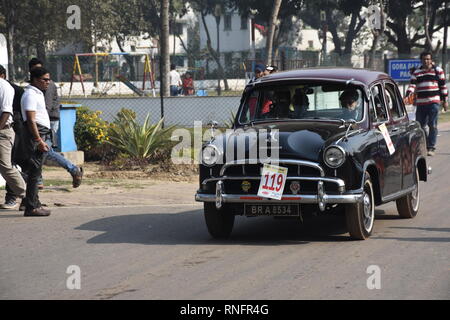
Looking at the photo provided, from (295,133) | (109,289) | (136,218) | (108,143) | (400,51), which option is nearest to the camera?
(109,289)

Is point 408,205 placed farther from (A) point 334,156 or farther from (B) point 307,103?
(A) point 334,156

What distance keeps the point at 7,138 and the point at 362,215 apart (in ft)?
16.3

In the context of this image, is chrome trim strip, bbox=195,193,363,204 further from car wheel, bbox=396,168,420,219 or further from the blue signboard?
the blue signboard

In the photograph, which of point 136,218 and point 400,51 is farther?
point 400,51

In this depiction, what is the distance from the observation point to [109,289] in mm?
7301

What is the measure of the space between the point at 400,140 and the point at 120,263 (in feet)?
13.1

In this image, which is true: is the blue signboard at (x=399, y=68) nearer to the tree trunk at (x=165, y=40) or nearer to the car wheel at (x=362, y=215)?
the tree trunk at (x=165, y=40)

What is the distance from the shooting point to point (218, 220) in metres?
9.73

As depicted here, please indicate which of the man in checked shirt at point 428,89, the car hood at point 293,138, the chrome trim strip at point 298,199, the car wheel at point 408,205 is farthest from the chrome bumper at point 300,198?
the man in checked shirt at point 428,89

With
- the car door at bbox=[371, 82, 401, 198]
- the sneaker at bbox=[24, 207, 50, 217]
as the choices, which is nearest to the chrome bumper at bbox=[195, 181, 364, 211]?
the car door at bbox=[371, 82, 401, 198]

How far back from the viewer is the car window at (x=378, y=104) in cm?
1049

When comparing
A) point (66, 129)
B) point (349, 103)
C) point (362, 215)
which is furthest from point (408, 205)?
point (66, 129)
